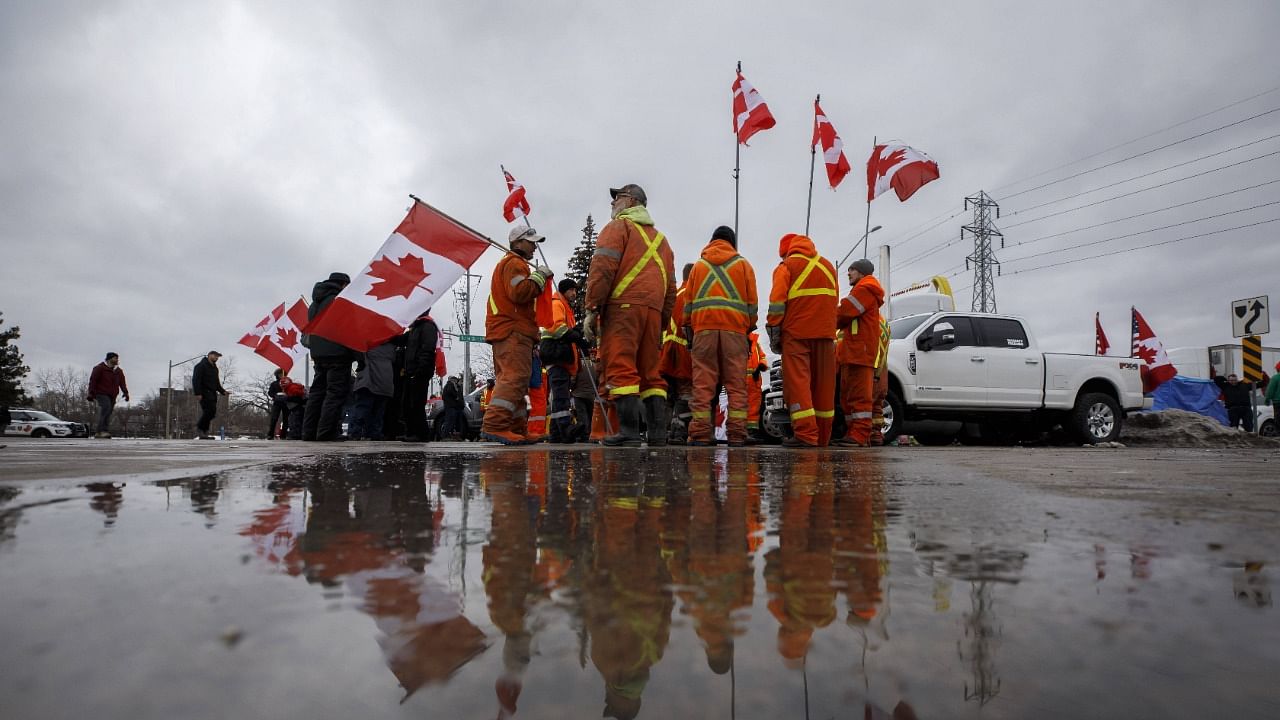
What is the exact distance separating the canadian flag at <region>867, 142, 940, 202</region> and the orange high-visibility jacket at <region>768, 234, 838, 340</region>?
15.8 feet

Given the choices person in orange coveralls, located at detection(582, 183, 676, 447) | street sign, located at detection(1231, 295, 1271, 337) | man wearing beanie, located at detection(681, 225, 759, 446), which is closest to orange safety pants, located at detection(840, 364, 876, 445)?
man wearing beanie, located at detection(681, 225, 759, 446)

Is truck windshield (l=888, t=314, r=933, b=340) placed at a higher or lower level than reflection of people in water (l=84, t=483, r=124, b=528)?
higher

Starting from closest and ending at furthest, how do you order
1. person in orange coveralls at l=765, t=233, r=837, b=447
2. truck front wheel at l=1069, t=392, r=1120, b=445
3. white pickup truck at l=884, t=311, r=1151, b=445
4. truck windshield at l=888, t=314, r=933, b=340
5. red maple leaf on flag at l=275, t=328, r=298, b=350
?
person in orange coveralls at l=765, t=233, r=837, b=447
white pickup truck at l=884, t=311, r=1151, b=445
truck windshield at l=888, t=314, r=933, b=340
truck front wheel at l=1069, t=392, r=1120, b=445
red maple leaf on flag at l=275, t=328, r=298, b=350

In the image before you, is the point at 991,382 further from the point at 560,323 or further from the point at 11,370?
the point at 11,370

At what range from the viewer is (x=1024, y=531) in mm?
822

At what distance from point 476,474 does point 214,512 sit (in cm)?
81

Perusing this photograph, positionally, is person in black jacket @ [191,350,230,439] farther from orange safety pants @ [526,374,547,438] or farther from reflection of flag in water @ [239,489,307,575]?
reflection of flag in water @ [239,489,307,575]

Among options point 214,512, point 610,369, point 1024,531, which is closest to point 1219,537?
point 1024,531

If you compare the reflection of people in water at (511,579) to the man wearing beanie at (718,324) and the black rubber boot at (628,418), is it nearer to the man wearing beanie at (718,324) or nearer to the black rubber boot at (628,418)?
the black rubber boot at (628,418)

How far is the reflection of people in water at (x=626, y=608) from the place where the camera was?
35cm

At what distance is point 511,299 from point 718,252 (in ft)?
5.57

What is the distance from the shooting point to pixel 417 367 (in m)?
8.46

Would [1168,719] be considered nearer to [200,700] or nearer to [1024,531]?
[200,700]

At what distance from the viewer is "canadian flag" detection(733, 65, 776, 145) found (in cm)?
1002
